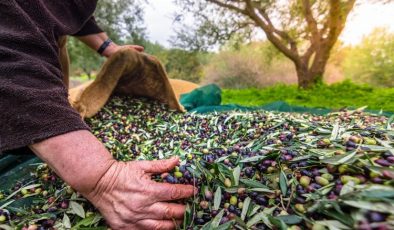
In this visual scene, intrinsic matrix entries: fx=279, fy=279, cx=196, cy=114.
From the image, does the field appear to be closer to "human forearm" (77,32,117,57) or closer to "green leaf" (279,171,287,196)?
"green leaf" (279,171,287,196)

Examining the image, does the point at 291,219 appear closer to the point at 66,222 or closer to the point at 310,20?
the point at 66,222

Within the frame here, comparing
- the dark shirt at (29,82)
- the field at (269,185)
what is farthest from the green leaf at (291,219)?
the dark shirt at (29,82)

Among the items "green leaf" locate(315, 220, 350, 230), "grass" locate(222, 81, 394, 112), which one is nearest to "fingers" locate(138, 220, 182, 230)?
"green leaf" locate(315, 220, 350, 230)

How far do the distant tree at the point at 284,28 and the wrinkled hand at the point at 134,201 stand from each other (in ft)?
10.1

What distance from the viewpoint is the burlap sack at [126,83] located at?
192 cm

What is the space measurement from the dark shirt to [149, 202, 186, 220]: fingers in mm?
346

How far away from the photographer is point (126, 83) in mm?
2229

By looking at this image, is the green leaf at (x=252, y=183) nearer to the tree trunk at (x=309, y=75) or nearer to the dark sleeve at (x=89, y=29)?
the dark sleeve at (x=89, y=29)

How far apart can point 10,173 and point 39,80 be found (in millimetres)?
788

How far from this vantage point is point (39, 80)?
2.97 ft

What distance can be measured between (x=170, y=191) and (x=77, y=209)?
1.13 feet

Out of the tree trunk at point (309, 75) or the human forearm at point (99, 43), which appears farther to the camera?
the tree trunk at point (309, 75)

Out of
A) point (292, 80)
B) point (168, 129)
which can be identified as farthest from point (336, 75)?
point (168, 129)

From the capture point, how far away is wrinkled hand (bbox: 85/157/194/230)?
2.78 ft
